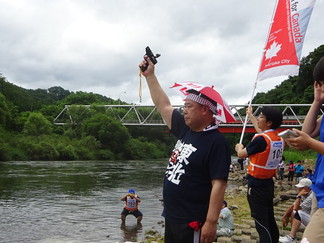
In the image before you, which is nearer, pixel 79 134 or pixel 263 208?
pixel 263 208

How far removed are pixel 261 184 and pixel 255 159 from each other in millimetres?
284

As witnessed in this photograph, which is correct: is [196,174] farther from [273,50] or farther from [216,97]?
[273,50]

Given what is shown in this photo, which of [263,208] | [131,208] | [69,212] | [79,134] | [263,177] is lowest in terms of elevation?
[69,212]

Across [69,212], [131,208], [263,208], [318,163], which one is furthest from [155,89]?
[69,212]

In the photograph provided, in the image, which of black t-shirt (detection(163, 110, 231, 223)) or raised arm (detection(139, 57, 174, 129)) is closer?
black t-shirt (detection(163, 110, 231, 223))

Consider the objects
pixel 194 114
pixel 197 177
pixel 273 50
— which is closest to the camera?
pixel 197 177

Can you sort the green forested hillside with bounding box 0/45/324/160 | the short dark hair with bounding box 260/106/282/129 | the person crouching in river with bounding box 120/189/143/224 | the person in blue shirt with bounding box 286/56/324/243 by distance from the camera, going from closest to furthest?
the person in blue shirt with bounding box 286/56/324/243
the short dark hair with bounding box 260/106/282/129
the person crouching in river with bounding box 120/189/143/224
the green forested hillside with bounding box 0/45/324/160

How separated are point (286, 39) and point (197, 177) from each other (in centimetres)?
327

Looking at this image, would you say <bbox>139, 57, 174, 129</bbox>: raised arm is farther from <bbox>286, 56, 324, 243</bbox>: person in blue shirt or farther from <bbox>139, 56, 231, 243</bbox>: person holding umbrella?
<bbox>286, 56, 324, 243</bbox>: person in blue shirt

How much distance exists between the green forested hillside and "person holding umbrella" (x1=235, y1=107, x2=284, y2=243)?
32466 millimetres

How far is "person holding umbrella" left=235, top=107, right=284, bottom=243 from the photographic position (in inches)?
155

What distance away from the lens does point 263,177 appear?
4062 millimetres

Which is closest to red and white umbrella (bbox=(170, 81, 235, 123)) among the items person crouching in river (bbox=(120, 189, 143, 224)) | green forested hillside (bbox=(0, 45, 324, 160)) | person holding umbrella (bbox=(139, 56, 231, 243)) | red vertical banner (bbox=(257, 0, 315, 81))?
person holding umbrella (bbox=(139, 56, 231, 243))

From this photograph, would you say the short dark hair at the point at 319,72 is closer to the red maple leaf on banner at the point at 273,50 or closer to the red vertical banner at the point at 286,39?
the red vertical banner at the point at 286,39
